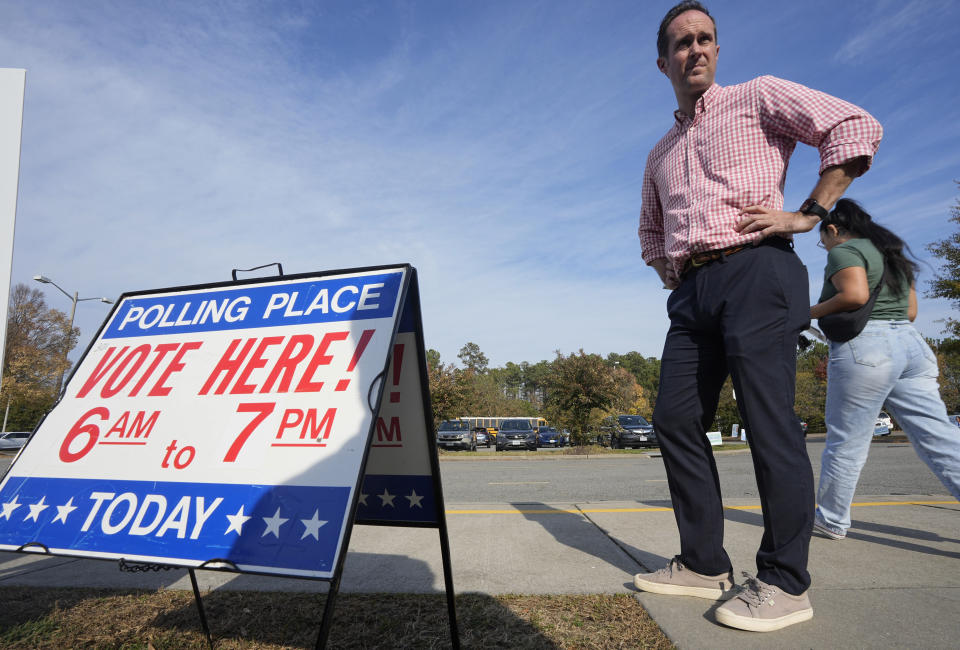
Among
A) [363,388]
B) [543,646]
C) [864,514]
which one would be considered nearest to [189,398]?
[363,388]

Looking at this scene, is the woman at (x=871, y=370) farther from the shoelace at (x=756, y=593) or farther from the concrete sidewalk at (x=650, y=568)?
the shoelace at (x=756, y=593)

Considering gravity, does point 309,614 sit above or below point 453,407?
below

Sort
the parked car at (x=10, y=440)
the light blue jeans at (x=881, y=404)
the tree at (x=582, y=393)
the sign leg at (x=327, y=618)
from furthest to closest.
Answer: the parked car at (x=10, y=440) < the tree at (x=582, y=393) < the light blue jeans at (x=881, y=404) < the sign leg at (x=327, y=618)

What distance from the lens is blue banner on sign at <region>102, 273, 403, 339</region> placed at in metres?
1.90

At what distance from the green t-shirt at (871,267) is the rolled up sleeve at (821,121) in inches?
45.9

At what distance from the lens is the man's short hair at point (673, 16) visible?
226 centimetres

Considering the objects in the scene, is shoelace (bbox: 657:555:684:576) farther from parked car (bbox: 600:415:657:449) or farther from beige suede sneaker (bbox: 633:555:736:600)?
parked car (bbox: 600:415:657:449)

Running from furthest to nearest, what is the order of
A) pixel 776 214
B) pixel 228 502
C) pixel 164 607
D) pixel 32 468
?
1. pixel 164 607
2. pixel 776 214
3. pixel 32 468
4. pixel 228 502

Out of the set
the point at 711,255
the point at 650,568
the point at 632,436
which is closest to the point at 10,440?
the point at 632,436

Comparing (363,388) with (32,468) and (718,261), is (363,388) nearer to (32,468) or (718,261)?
(32,468)

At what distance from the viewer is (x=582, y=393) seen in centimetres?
1883

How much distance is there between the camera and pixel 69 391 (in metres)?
2.06

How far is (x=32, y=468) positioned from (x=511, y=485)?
6154 millimetres

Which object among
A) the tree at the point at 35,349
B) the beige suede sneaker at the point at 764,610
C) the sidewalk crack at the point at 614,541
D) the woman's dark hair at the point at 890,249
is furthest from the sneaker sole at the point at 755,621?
the tree at the point at 35,349
